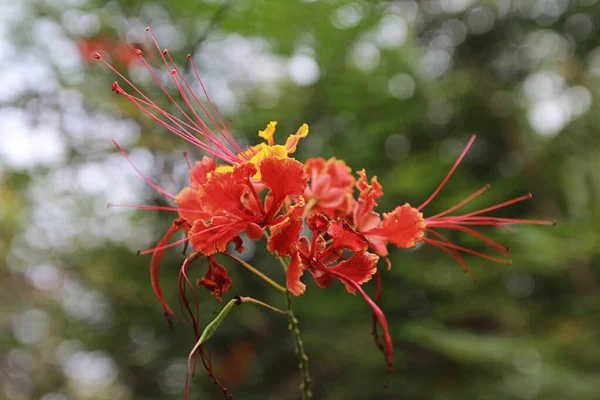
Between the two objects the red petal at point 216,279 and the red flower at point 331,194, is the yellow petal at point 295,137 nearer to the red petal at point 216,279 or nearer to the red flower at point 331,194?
the red flower at point 331,194

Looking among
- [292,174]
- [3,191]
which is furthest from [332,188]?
[3,191]

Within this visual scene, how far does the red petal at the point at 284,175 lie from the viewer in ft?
3.68

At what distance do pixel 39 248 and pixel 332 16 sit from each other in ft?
11.3

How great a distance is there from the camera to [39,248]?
4656 millimetres

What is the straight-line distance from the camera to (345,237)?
1.16 metres

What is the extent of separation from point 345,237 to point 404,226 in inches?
6.9

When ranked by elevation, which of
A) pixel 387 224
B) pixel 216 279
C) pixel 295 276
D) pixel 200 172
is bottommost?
pixel 216 279

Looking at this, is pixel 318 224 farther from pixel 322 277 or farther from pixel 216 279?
pixel 216 279

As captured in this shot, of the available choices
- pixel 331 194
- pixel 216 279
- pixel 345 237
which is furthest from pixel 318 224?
pixel 216 279

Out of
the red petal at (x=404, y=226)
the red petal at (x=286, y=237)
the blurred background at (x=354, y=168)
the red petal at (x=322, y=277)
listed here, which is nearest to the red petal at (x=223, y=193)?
the red petal at (x=286, y=237)

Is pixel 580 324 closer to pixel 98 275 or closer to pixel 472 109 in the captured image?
pixel 472 109

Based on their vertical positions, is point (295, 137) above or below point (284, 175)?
above

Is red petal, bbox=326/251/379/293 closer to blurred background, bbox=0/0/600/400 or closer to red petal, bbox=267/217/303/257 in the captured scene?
red petal, bbox=267/217/303/257

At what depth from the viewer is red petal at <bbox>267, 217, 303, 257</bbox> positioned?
3.64 ft
